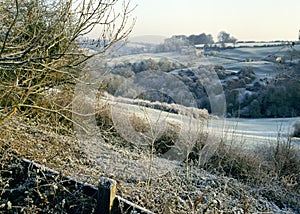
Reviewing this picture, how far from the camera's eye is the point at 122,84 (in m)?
8.61

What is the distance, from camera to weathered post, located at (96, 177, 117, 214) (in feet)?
10.3

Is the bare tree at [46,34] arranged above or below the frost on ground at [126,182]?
above

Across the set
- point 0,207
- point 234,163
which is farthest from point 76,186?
point 234,163

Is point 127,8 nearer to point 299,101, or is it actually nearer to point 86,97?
point 86,97

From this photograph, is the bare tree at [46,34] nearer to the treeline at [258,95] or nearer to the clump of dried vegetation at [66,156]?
the clump of dried vegetation at [66,156]

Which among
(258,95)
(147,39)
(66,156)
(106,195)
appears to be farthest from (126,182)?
(258,95)

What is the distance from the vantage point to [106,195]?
3.14 m

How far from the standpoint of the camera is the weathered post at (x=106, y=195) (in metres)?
3.13

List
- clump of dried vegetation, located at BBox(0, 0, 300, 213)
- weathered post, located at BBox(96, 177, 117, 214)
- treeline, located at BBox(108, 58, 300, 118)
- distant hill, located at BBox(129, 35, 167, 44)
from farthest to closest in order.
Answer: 1. treeline, located at BBox(108, 58, 300, 118)
2. distant hill, located at BBox(129, 35, 167, 44)
3. clump of dried vegetation, located at BBox(0, 0, 300, 213)
4. weathered post, located at BBox(96, 177, 117, 214)

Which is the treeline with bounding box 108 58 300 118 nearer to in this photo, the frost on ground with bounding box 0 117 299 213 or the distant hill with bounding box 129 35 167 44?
the distant hill with bounding box 129 35 167 44

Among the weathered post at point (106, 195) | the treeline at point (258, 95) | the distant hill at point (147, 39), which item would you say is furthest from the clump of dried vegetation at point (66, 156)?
the treeline at point (258, 95)

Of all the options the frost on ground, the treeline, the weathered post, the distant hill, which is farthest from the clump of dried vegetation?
the treeline

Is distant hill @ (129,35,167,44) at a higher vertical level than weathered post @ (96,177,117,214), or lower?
higher

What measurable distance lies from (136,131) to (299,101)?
481 inches
